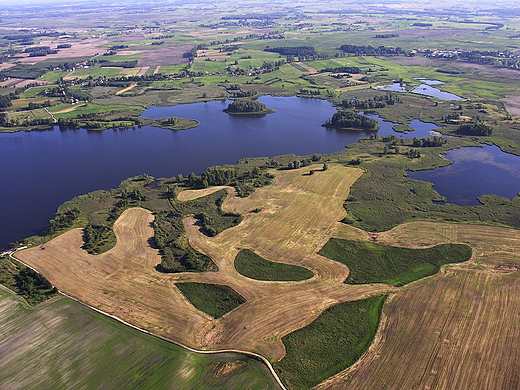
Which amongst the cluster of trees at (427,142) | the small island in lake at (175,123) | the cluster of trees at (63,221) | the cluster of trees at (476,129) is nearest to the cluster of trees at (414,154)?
the cluster of trees at (427,142)

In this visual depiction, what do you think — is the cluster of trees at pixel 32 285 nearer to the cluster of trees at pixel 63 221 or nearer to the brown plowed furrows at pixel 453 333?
the cluster of trees at pixel 63 221

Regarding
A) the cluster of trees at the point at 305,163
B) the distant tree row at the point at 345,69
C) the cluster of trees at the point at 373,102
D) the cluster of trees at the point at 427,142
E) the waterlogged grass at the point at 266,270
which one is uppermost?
the distant tree row at the point at 345,69

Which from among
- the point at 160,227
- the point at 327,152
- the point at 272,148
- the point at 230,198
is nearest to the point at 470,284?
the point at 230,198

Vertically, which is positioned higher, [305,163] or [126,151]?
[126,151]

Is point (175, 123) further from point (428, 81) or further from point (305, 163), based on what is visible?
point (428, 81)

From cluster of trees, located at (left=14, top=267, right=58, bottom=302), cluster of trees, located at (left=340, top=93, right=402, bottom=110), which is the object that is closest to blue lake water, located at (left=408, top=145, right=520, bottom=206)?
cluster of trees, located at (left=340, top=93, right=402, bottom=110)

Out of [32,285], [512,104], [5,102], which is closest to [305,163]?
[32,285]

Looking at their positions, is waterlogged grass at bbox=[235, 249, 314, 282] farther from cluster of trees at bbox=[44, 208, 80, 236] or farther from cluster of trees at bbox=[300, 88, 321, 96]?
cluster of trees at bbox=[300, 88, 321, 96]
